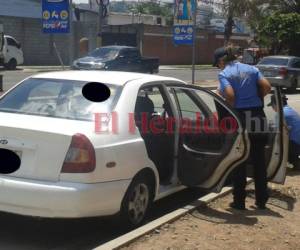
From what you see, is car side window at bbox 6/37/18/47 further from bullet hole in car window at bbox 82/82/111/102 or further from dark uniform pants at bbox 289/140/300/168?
bullet hole in car window at bbox 82/82/111/102

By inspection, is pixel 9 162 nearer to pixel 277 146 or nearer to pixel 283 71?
pixel 277 146

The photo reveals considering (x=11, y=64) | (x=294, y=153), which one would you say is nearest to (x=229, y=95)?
(x=294, y=153)

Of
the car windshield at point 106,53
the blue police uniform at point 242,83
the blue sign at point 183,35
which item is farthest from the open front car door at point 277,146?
the car windshield at point 106,53

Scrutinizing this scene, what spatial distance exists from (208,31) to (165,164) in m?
52.6

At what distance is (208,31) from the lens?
57219mm

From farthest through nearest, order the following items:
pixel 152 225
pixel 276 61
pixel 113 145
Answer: pixel 276 61 < pixel 152 225 < pixel 113 145

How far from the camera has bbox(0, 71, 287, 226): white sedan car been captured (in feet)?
15.0

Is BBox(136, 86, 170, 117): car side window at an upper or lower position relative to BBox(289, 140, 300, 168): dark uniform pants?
upper

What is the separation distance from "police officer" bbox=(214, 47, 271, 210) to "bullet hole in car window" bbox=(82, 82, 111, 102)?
48.7 inches

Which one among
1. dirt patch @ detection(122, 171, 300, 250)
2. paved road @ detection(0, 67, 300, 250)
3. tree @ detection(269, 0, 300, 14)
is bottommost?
paved road @ detection(0, 67, 300, 250)

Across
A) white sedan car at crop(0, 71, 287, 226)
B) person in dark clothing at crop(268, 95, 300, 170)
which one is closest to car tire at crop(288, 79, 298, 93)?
person in dark clothing at crop(268, 95, 300, 170)

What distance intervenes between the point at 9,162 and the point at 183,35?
65.5 feet

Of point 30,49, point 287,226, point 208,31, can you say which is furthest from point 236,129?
point 208,31

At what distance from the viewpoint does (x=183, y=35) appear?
2403 cm
